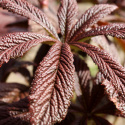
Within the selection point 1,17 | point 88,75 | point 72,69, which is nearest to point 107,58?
point 72,69

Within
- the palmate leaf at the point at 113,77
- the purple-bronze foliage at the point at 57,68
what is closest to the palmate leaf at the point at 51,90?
the purple-bronze foliage at the point at 57,68

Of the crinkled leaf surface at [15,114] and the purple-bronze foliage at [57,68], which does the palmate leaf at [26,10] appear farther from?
the crinkled leaf surface at [15,114]

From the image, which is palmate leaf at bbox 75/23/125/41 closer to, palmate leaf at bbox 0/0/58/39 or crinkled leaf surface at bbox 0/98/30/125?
palmate leaf at bbox 0/0/58/39

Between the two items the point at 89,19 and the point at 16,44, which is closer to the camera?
the point at 16,44

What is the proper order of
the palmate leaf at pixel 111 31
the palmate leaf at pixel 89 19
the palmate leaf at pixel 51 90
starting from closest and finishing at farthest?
the palmate leaf at pixel 51 90, the palmate leaf at pixel 111 31, the palmate leaf at pixel 89 19

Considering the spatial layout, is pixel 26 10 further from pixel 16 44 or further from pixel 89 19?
pixel 89 19

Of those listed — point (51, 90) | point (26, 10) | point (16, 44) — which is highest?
point (26, 10)

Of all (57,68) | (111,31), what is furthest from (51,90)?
(111,31)
